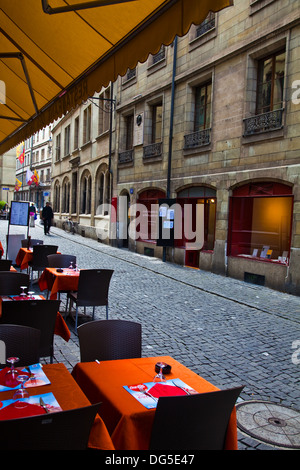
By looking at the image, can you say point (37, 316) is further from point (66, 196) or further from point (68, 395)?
point (66, 196)

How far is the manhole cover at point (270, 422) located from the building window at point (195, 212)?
30.3ft

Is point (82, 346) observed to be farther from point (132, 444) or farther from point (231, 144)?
point (231, 144)

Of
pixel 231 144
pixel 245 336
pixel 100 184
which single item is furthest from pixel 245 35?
pixel 100 184

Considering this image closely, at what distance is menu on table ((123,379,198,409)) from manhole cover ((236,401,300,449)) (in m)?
1.25

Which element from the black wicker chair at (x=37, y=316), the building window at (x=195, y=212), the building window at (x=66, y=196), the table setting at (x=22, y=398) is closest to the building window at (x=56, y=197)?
the building window at (x=66, y=196)

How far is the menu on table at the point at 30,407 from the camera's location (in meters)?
2.30

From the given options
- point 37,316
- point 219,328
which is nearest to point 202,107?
point 219,328

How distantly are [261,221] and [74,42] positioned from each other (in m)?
8.36

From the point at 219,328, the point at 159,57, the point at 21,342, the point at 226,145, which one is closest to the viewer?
the point at 21,342

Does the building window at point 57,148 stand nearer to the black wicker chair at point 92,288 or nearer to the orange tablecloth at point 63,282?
the orange tablecloth at point 63,282

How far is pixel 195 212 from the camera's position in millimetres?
14156

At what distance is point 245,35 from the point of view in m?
11.5

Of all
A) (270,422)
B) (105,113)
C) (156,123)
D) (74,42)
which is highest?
(105,113)
